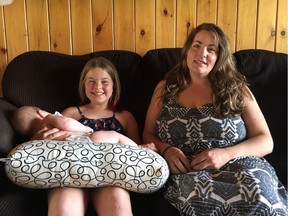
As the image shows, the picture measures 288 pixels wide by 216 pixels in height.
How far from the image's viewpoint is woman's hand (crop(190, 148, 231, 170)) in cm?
130

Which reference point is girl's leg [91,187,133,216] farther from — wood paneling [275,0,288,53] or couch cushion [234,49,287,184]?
wood paneling [275,0,288,53]

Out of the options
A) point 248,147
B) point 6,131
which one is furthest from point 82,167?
point 248,147

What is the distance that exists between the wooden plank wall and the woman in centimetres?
44

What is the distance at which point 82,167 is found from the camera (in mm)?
1128

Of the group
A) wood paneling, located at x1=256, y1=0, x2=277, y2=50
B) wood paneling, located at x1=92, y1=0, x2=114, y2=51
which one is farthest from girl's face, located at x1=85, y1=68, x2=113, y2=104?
wood paneling, located at x1=256, y1=0, x2=277, y2=50

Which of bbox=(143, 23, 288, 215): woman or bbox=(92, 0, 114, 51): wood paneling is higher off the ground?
bbox=(92, 0, 114, 51): wood paneling

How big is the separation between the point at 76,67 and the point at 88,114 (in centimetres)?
28

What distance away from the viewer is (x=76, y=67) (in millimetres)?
1760

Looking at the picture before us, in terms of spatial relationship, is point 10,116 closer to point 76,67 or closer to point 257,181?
point 76,67

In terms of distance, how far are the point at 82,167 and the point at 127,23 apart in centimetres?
108

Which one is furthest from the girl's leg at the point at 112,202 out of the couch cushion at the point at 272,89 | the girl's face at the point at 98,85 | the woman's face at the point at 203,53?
the couch cushion at the point at 272,89

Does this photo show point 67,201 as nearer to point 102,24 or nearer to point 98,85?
point 98,85

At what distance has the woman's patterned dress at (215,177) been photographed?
3.68ft

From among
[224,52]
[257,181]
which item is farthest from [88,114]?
[257,181]
